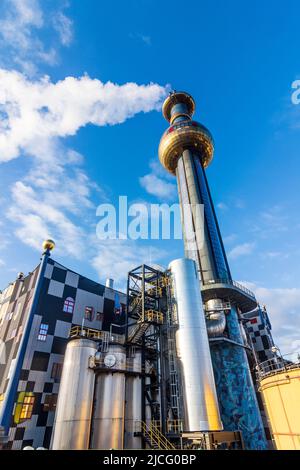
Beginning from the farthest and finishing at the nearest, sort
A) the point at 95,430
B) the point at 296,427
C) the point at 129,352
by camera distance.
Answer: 1. the point at 129,352
2. the point at 95,430
3. the point at 296,427

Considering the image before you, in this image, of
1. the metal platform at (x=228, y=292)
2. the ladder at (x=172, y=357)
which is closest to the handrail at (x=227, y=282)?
the metal platform at (x=228, y=292)

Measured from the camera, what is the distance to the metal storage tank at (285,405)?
11.9 metres

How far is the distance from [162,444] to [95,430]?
15.8 feet

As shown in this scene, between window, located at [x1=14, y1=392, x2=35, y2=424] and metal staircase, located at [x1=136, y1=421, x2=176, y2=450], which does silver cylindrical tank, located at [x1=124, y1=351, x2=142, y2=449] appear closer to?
metal staircase, located at [x1=136, y1=421, x2=176, y2=450]

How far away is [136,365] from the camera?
20.6 metres

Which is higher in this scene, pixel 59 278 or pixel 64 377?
pixel 59 278

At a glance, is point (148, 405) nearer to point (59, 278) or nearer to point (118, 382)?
point (118, 382)

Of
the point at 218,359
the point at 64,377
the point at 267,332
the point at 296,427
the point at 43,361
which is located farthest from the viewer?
the point at 267,332

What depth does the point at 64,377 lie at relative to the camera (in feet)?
58.0

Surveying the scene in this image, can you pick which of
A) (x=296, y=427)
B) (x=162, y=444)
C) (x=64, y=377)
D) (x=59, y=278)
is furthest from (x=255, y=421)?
(x=59, y=278)

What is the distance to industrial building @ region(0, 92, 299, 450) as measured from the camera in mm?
16281

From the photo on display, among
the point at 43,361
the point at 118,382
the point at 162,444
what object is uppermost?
the point at 43,361

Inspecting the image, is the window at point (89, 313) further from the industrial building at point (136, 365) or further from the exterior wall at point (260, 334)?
the exterior wall at point (260, 334)

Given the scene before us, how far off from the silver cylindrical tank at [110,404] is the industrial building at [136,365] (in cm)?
7
